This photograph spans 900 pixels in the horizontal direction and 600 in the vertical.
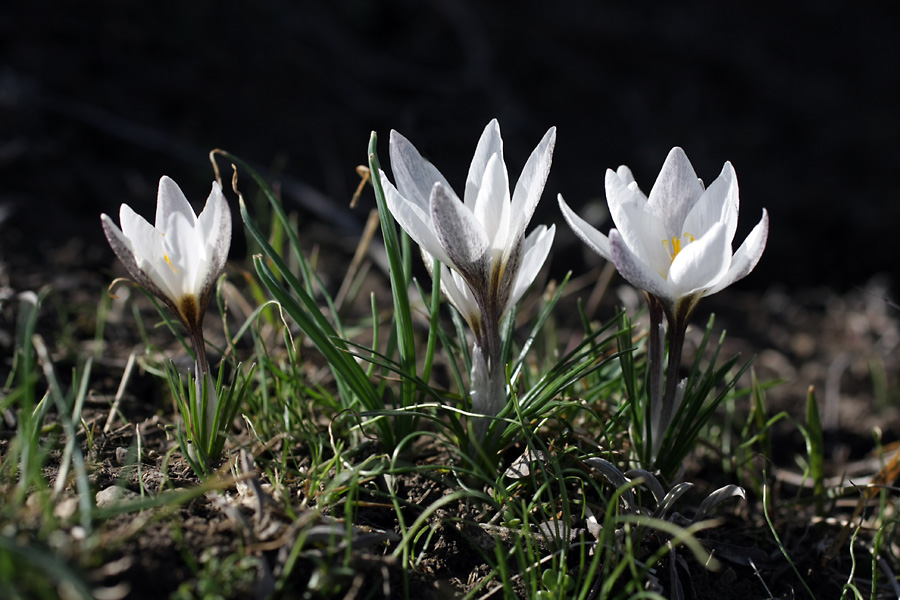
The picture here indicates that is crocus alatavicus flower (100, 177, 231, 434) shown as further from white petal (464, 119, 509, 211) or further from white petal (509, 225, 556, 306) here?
white petal (509, 225, 556, 306)

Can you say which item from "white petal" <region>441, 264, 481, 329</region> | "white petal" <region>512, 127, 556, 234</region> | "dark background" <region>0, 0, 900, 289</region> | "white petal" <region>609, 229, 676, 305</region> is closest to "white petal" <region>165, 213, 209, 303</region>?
"white petal" <region>441, 264, 481, 329</region>

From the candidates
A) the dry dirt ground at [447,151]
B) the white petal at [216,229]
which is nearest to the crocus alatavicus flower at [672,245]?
the dry dirt ground at [447,151]

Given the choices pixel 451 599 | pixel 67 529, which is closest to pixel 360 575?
pixel 451 599

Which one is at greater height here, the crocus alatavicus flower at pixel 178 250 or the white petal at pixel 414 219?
the white petal at pixel 414 219

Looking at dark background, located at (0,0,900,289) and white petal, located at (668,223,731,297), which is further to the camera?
dark background, located at (0,0,900,289)

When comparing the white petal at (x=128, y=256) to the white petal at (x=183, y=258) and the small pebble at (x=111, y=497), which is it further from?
the small pebble at (x=111, y=497)
